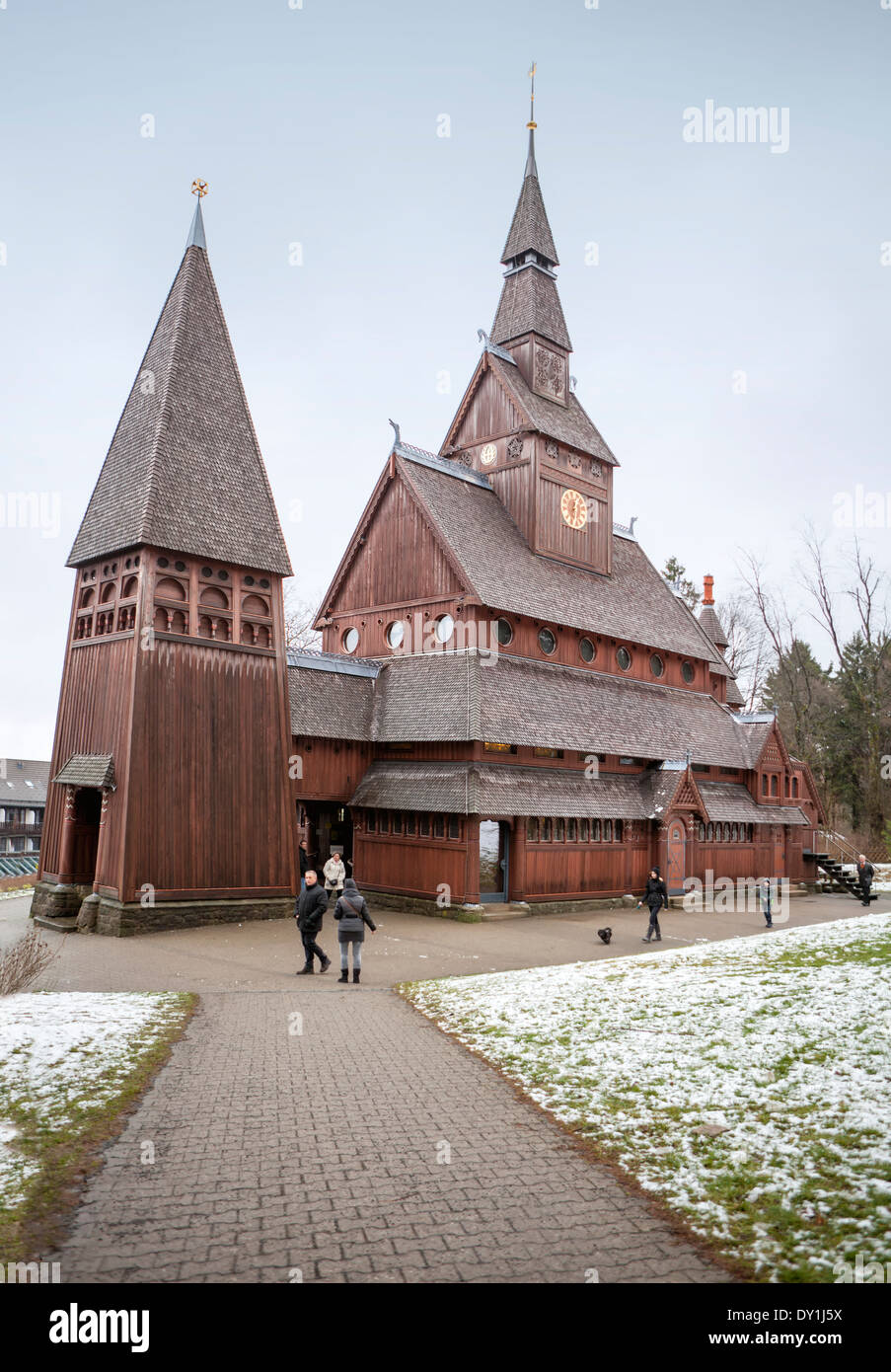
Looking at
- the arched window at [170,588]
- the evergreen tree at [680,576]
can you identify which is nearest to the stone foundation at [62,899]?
the arched window at [170,588]

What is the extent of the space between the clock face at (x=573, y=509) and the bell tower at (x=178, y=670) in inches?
466

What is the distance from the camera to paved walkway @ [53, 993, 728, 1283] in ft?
17.1

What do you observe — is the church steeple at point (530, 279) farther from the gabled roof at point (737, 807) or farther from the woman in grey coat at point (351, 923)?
the woman in grey coat at point (351, 923)

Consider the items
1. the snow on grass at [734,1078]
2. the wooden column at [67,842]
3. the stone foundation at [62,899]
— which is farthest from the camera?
the wooden column at [67,842]

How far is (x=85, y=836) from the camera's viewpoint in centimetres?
2259

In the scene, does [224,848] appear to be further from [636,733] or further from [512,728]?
[636,733]

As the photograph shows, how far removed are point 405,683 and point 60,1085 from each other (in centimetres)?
1958

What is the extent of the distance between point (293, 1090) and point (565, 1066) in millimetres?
2816

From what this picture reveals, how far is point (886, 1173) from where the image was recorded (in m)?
5.93

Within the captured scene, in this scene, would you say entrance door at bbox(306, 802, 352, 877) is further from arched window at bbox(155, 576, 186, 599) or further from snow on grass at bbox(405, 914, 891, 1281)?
snow on grass at bbox(405, 914, 891, 1281)

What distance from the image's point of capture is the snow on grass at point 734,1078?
5668 millimetres

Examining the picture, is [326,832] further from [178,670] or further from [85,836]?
[178,670]

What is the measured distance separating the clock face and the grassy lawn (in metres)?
23.3

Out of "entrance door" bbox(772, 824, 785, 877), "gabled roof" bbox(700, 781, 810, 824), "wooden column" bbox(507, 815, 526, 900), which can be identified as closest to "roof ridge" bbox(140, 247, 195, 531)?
"wooden column" bbox(507, 815, 526, 900)
